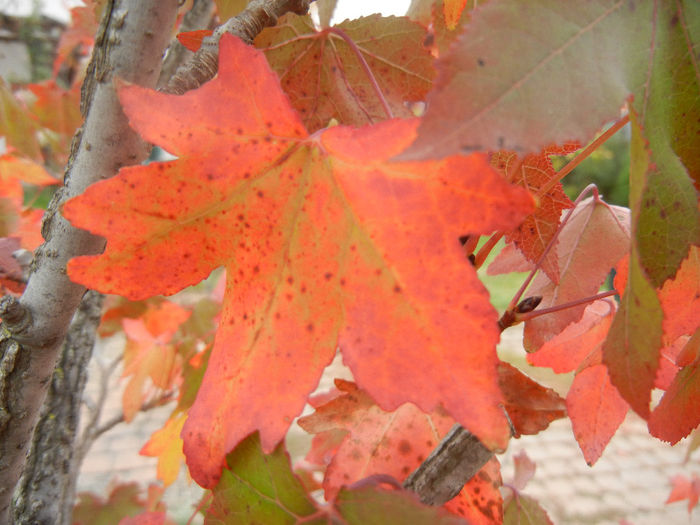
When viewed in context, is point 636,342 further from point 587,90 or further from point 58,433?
point 58,433

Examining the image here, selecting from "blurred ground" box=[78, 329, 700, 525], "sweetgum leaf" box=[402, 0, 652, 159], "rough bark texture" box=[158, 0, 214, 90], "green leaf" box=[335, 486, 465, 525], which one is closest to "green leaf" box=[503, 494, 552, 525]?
"green leaf" box=[335, 486, 465, 525]

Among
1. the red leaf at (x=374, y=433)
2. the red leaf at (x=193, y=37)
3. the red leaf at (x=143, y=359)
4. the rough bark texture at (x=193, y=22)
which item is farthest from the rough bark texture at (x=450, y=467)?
the red leaf at (x=143, y=359)

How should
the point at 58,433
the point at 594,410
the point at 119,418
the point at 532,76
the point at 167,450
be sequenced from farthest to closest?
the point at 119,418, the point at 167,450, the point at 58,433, the point at 594,410, the point at 532,76

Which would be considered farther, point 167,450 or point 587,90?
point 167,450

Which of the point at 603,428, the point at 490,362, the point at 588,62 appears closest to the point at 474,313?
the point at 490,362

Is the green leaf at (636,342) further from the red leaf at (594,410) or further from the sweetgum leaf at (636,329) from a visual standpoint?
the red leaf at (594,410)

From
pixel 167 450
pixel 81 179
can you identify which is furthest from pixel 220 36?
pixel 167 450
